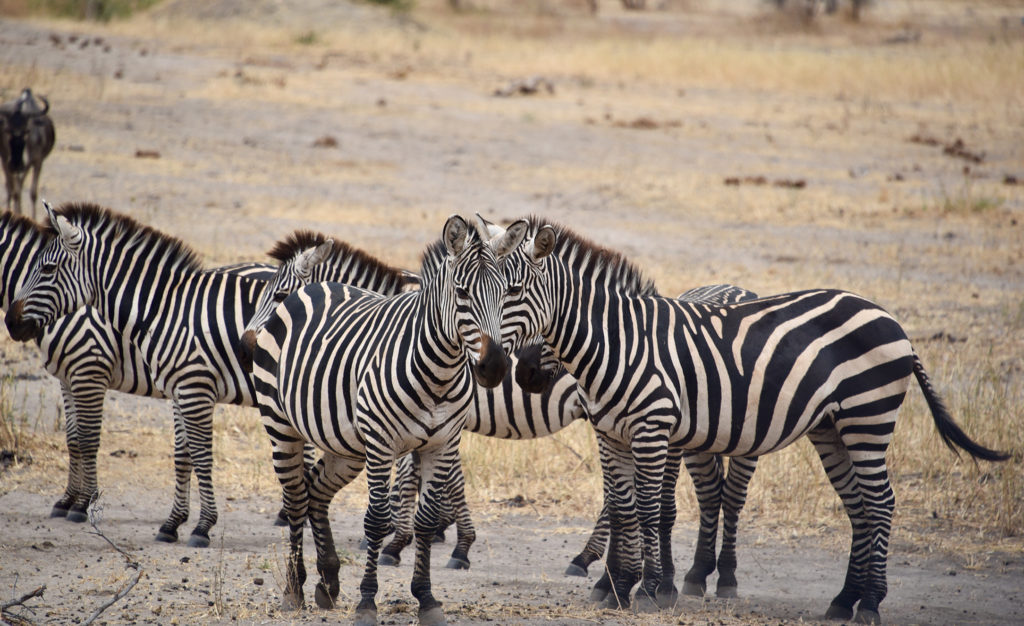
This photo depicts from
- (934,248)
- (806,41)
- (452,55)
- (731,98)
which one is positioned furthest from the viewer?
(806,41)

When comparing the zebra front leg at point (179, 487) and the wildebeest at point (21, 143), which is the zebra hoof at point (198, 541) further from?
the wildebeest at point (21, 143)

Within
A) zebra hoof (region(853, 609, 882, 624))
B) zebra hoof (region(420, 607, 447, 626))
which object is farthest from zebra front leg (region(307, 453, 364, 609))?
zebra hoof (region(853, 609, 882, 624))

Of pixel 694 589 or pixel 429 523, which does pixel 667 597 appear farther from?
pixel 429 523

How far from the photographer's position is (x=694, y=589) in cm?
589

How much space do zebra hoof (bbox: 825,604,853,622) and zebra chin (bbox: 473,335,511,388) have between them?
7.81 feet

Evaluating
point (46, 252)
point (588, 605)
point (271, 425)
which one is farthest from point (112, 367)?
point (588, 605)

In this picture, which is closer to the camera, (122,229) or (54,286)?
(54,286)

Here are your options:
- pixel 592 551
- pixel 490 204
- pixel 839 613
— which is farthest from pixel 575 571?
pixel 490 204

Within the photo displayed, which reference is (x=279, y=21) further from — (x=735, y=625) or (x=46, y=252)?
(x=735, y=625)

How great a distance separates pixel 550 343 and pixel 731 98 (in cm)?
2053

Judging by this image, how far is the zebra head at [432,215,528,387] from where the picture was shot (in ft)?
14.0

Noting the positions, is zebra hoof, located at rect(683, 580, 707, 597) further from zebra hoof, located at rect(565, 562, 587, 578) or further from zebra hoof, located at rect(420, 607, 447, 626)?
zebra hoof, located at rect(420, 607, 447, 626)

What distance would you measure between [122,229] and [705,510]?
12.6 feet

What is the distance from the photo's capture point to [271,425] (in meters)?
5.30
